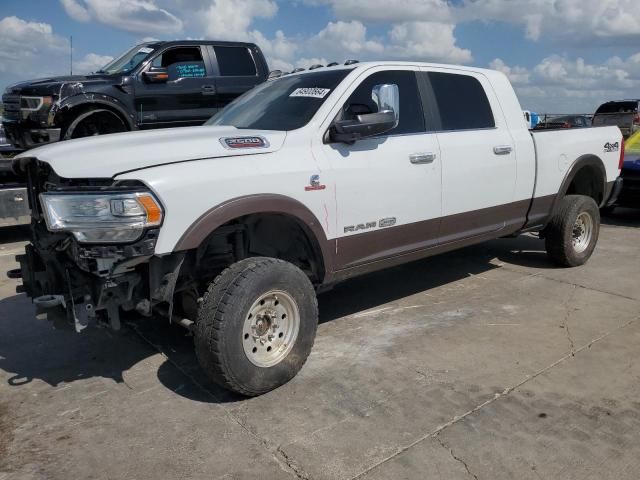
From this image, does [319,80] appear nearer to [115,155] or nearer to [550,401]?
[115,155]

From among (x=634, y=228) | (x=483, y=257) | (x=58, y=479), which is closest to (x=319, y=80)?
(x=58, y=479)

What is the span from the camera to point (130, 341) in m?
4.48

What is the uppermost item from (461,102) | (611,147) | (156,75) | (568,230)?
(156,75)

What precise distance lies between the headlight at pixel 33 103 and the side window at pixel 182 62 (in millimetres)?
1618

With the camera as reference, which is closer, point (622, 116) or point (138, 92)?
point (138, 92)

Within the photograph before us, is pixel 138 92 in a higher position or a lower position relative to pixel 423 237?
higher

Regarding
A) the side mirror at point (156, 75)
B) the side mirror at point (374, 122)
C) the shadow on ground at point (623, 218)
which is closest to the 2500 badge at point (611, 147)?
the shadow on ground at point (623, 218)

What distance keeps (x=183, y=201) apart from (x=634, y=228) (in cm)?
785

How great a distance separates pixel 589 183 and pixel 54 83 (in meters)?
6.62

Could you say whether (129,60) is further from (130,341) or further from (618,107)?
(618,107)

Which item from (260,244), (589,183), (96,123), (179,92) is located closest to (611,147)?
(589,183)

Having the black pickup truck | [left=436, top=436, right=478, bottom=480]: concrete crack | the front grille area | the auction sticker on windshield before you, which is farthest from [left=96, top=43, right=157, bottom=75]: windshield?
[left=436, top=436, right=478, bottom=480]: concrete crack

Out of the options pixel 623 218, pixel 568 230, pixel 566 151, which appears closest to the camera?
pixel 566 151

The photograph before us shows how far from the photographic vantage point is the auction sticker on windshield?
4074mm
